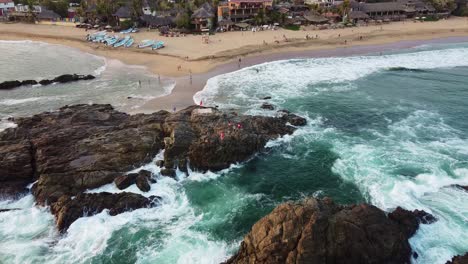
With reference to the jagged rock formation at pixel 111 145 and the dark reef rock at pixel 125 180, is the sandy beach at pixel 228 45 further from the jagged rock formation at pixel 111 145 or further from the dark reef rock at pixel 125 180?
the dark reef rock at pixel 125 180

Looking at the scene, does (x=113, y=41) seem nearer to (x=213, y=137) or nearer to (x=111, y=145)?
(x=111, y=145)

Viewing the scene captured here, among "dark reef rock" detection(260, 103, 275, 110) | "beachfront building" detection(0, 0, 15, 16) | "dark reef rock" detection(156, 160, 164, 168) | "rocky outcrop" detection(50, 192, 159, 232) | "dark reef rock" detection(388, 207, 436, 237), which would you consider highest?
"beachfront building" detection(0, 0, 15, 16)

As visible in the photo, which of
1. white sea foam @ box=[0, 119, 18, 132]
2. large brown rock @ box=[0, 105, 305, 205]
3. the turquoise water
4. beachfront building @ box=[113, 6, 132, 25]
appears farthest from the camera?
beachfront building @ box=[113, 6, 132, 25]

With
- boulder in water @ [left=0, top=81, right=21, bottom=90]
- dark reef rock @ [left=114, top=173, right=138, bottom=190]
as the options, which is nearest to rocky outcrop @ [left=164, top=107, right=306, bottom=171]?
dark reef rock @ [left=114, top=173, right=138, bottom=190]

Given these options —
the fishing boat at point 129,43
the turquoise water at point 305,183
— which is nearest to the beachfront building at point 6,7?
the fishing boat at point 129,43

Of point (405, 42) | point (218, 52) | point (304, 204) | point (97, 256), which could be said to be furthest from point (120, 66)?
point (405, 42)

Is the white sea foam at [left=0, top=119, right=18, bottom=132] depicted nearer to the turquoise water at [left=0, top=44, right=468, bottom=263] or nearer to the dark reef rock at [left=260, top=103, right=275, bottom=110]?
the turquoise water at [left=0, top=44, right=468, bottom=263]
